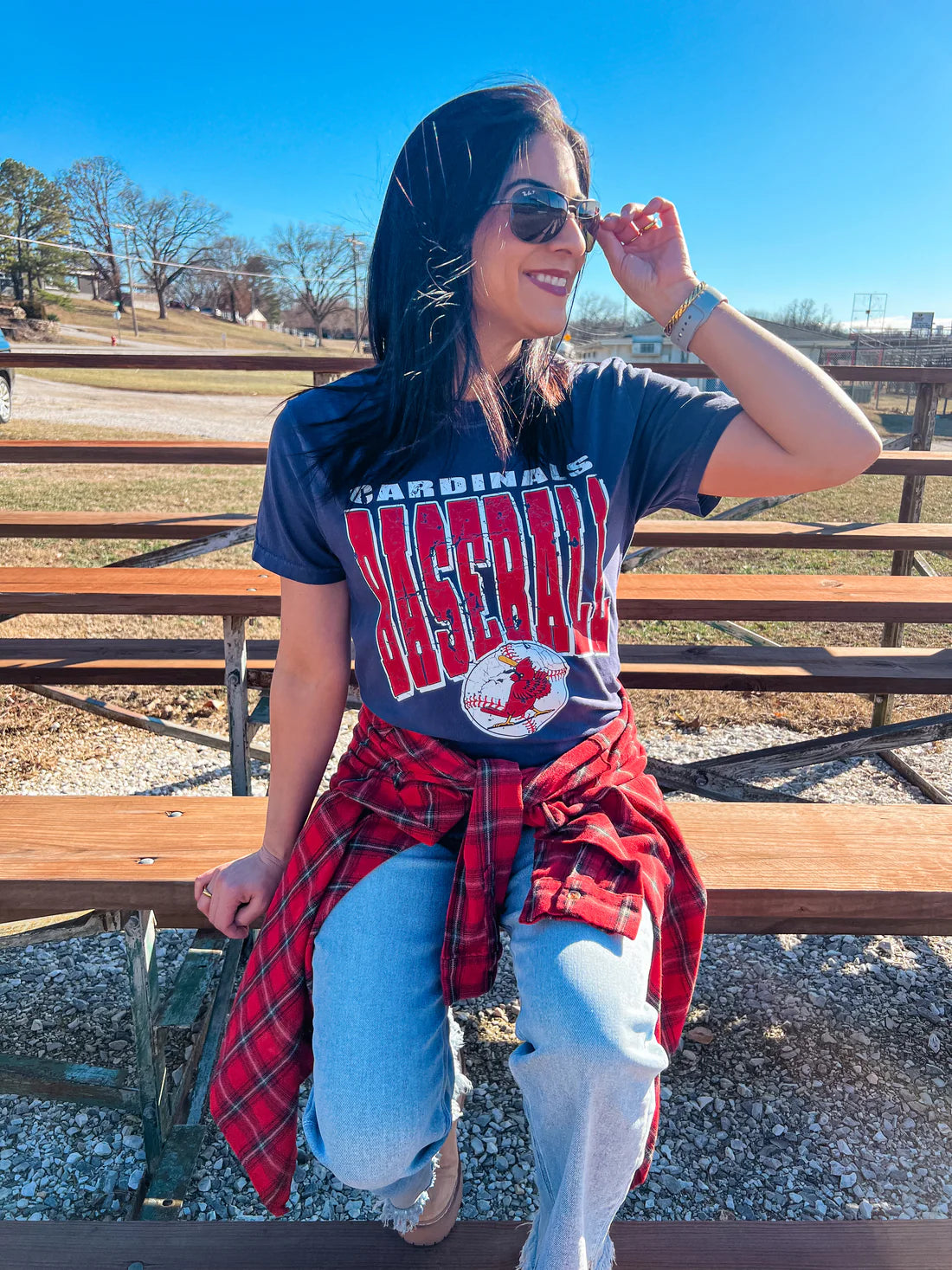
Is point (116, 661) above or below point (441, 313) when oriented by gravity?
below

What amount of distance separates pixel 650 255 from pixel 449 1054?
3.95 ft

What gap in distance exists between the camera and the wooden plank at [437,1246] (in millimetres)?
1262

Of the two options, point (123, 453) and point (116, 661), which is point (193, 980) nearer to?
point (116, 661)

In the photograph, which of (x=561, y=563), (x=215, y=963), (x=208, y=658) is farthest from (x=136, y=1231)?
(x=208, y=658)

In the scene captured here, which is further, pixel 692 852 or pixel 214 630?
pixel 214 630

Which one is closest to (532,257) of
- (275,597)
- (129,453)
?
(275,597)

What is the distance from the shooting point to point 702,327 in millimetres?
1346

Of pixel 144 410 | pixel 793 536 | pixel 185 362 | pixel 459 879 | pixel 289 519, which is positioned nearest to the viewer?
pixel 459 879

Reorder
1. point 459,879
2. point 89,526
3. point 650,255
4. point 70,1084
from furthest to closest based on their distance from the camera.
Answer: point 89,526 < point 70,1084 < point 650,255 < point 459,879

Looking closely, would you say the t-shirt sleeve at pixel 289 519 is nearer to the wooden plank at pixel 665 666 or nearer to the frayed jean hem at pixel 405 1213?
the frayed jean hem at pixel 405 1213

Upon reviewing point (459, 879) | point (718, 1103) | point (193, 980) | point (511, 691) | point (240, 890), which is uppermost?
point (511, 691)

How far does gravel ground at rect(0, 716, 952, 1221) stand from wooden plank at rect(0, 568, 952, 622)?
92cm

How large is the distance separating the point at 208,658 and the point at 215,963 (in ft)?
4.54

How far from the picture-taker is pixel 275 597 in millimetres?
2359
